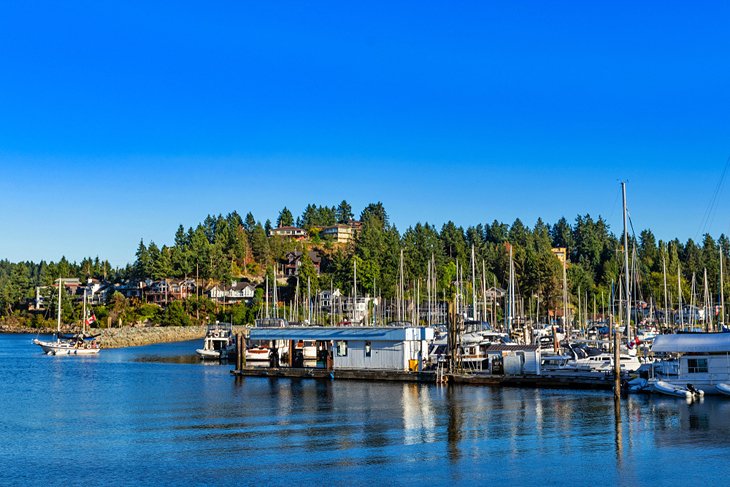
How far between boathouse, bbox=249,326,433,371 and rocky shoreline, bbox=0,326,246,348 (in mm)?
78541

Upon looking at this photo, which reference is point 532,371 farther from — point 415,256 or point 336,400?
point 415,256

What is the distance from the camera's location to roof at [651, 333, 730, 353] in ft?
182

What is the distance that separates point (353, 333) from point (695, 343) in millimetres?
28665

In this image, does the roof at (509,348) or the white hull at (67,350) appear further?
the white hull at (67,350)

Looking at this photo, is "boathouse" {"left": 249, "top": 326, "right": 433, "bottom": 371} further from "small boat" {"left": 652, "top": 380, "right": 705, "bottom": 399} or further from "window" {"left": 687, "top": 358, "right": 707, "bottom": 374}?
"window" {"left": 687, "top": 358, "right": 707, "bottom": 374}

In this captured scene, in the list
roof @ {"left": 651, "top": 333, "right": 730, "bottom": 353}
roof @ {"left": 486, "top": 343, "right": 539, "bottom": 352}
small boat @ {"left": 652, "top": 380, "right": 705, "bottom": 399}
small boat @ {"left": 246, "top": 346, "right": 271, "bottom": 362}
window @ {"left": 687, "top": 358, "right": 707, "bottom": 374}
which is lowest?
small boat @ {"left": 652, "top": 380, "right": 705, "bottom": 399}

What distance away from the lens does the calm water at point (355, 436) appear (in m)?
34.7

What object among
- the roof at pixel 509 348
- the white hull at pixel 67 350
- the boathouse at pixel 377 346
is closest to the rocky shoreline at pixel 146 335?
the white hull at pixel 67 350

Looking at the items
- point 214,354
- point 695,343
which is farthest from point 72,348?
point 695,343

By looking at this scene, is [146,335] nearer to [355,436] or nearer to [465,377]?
[465,377]

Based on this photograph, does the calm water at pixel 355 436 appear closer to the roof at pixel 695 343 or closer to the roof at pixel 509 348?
the roof at pixel 695 343

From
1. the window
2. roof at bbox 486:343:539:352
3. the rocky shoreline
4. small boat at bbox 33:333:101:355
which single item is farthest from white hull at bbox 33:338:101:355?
the window

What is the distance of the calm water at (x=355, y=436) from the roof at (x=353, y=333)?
490 centimetres

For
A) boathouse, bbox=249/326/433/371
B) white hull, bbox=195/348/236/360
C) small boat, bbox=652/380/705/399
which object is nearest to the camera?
small boat, bbox=652/380/705/399
